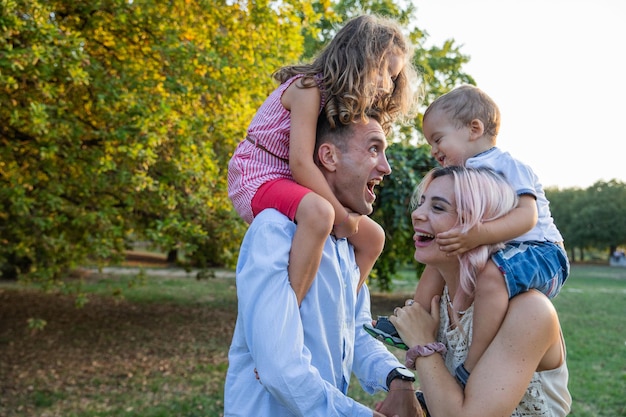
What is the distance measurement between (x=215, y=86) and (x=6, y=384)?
14.9ft

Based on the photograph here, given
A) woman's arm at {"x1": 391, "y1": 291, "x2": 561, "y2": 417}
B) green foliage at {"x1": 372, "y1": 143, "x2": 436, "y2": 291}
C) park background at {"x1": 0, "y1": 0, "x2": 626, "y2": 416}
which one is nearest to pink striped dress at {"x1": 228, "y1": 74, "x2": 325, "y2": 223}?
woman's arm at {"x1": 391, "y1": 291, "x2": 561, "y2": 417}

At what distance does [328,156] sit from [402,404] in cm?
92

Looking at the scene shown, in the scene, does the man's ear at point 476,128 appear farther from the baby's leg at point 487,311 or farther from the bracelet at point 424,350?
the bracelet at point 424,350

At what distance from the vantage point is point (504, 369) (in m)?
1.73

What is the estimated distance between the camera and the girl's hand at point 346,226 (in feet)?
7.32

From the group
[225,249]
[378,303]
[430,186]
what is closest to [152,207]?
[225,249]

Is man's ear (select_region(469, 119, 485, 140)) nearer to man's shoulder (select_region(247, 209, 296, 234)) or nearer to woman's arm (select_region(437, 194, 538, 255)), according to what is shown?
woman's arm (select_region(437, 194, 538, 255))

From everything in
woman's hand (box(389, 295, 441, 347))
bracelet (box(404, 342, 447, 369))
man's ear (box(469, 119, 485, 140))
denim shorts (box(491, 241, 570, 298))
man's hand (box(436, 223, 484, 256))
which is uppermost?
man's ear (box(469, 119, 485, 140))

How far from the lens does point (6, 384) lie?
7.55 m

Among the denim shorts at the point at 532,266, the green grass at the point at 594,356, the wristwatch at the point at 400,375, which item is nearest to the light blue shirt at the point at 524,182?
the denim shorts at the point at 532,266

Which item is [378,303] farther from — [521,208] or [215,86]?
[521,208]

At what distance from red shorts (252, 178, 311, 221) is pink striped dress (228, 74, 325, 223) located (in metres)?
0.07

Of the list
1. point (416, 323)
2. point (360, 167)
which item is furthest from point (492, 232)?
point (360, 167)

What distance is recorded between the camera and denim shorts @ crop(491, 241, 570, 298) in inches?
71.6
